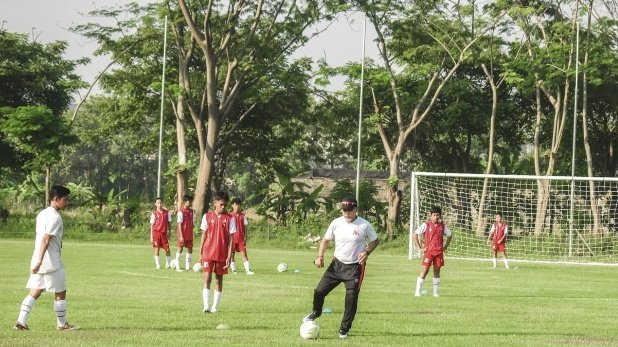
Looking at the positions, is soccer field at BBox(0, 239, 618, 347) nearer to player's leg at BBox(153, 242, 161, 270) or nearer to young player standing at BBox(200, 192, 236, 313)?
player's leg at BBox(153, 242, 161, 270)

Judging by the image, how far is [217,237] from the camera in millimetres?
18484

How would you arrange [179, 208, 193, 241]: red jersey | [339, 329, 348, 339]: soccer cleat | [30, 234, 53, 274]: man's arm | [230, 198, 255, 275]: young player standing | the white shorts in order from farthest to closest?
[179, 208, 193, 241]: red jersey
[230, 198, 255, 275]: young player standing
[339, 329, 348, 339]: soccer cleat
the white shorts
[30, 234, 53, 274]: man's arm

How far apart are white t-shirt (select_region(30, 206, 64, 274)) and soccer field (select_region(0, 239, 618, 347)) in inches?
35.3

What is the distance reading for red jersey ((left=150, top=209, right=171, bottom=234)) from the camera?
30734 millimetres

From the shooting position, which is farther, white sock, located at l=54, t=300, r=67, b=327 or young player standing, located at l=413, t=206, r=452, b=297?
young player standing, located at l=413, t=206, r=452, b=297

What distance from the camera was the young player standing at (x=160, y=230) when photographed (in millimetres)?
30500

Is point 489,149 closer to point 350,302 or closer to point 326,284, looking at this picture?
point 326,284

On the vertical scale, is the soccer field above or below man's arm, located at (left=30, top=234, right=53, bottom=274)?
below

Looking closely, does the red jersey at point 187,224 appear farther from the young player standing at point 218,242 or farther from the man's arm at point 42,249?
the man's arm at point 42,249

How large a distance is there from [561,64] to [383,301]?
98.2 ft

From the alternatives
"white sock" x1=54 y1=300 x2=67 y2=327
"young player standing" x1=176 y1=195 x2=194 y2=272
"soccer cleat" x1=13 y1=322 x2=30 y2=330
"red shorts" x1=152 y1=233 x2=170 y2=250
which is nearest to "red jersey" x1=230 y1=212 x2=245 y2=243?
"young player standing" x1=176 y1=195 x2=194 y2=272

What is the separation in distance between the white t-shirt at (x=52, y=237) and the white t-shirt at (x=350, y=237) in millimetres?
3605

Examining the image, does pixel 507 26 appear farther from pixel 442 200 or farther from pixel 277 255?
pixel 277 255

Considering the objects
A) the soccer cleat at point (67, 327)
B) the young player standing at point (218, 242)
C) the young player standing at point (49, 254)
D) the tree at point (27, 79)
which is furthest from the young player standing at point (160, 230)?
the tree at point (27, 79)
